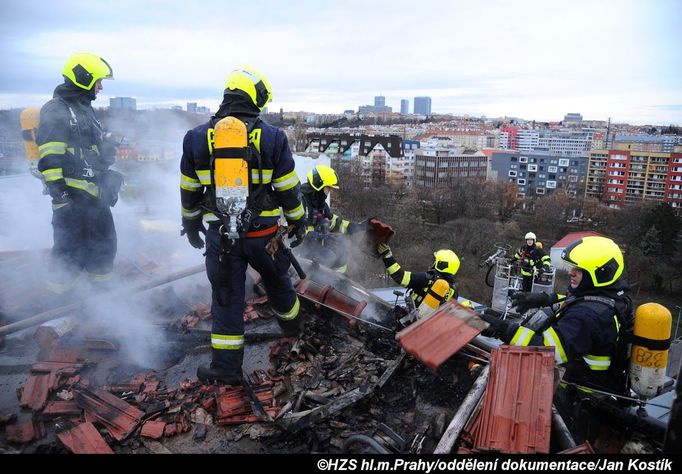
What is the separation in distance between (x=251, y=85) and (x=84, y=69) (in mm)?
2095

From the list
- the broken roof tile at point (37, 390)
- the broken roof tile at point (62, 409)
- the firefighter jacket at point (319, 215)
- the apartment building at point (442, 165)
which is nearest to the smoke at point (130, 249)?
the broken roof tile at point (37, 390)

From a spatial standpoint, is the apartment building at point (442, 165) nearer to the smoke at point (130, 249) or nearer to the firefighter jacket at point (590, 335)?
the smoke at point (130, 249)

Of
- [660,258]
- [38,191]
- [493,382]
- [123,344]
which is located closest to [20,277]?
[123,344]

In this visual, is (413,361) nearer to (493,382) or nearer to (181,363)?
(493,382)

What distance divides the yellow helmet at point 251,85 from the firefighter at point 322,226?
7.90 feet

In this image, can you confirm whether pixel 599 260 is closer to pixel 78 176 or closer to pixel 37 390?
pixel 37 390

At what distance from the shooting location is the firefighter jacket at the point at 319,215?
6.68 meters

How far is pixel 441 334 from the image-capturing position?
3.92 meters

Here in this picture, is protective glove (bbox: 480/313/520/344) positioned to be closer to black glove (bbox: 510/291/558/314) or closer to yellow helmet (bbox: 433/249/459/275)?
black glove (bbox: 510/291/558/314)

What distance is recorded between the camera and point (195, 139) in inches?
156

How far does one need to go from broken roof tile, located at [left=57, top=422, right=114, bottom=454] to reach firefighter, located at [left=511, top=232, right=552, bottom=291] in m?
12.2

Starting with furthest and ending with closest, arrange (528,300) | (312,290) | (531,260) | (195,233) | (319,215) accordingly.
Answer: (531,260), (319,215), (312,290), (195,233), (528,300)

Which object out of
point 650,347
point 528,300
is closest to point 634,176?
point 528,300
